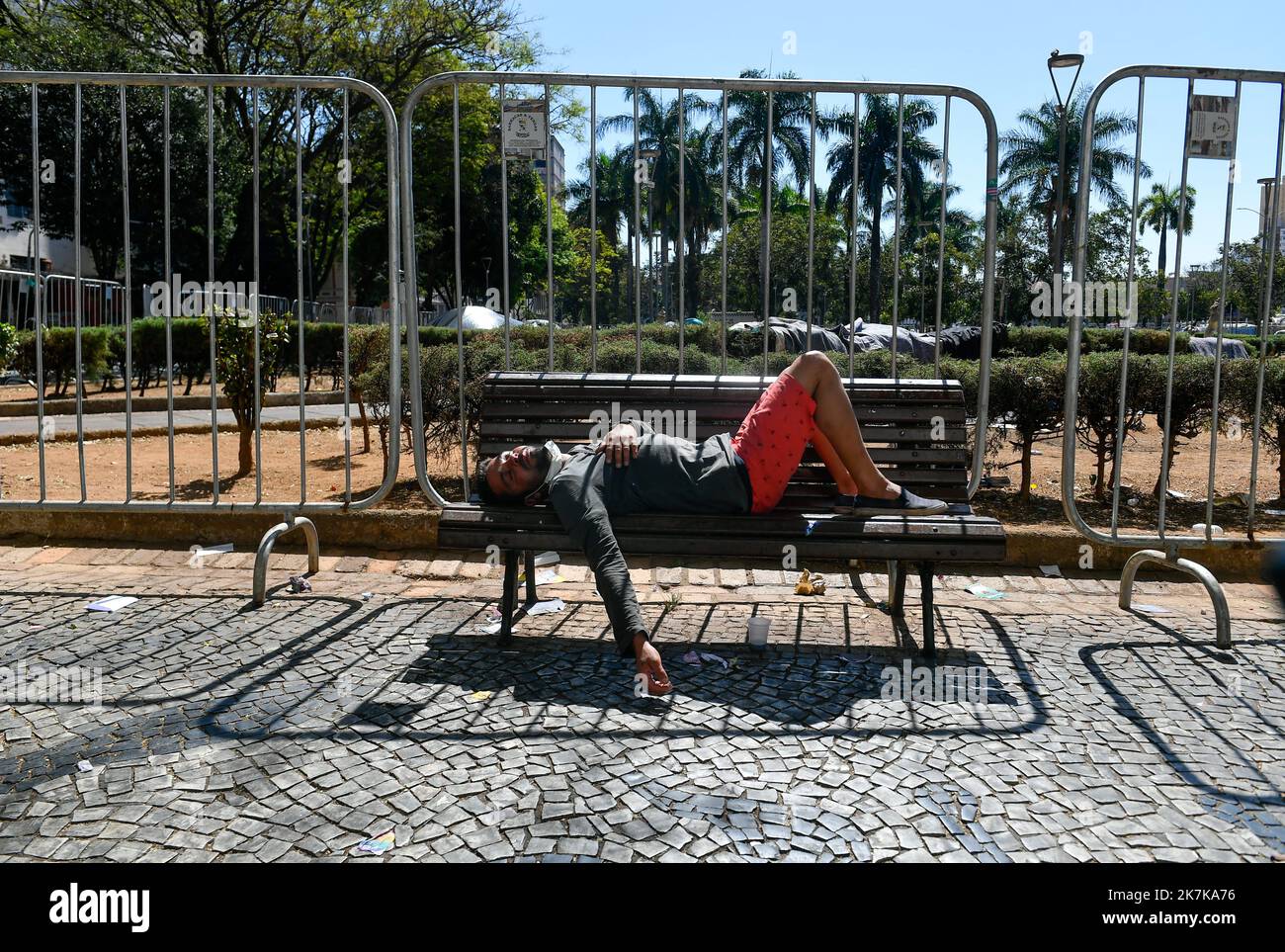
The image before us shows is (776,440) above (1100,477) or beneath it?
above

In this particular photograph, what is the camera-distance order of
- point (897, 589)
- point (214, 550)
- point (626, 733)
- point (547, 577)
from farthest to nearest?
1. point (214, 550)
2. point (547, 577)
3. point (897, 589)
4. point (626, 733)

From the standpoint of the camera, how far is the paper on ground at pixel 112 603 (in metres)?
4.84

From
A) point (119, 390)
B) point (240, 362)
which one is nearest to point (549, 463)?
point (240, 362)

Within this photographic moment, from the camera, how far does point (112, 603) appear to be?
16.1 feet

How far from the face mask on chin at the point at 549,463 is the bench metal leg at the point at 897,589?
1.58 meters

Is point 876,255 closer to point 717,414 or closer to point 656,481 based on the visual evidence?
point 717,414

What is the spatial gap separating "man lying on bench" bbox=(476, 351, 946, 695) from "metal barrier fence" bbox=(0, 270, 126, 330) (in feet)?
48.8

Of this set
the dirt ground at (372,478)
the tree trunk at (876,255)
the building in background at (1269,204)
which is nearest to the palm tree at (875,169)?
the tree trunk at (876,255)

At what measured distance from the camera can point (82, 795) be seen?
2941mm

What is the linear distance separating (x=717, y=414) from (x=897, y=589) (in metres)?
1.17

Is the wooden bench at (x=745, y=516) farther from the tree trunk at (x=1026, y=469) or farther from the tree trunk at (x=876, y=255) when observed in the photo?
the tree trunk at (x=876, y=255)

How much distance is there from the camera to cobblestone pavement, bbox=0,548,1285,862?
2.75 meters

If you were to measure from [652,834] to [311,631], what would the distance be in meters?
2.38

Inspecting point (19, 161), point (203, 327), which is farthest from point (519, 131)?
point (19, 161)
